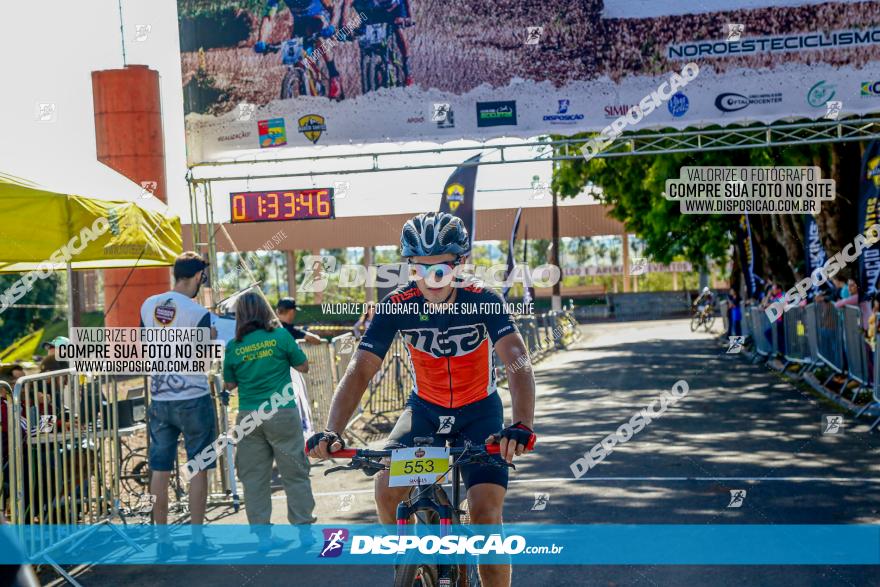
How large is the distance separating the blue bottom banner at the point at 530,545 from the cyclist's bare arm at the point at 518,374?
6.34ft

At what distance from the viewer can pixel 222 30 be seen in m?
15.2

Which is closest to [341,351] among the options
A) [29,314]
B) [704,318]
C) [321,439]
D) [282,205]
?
[282,205]

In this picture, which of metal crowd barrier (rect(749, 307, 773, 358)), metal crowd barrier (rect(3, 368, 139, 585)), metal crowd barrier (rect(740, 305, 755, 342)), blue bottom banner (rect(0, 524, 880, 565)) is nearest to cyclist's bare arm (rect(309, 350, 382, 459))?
blue bottom banner (rect(0, 524, 880, 565))

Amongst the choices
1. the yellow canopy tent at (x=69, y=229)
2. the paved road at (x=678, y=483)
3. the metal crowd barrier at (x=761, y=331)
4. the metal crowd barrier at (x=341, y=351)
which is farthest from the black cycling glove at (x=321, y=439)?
the metal crowd barrier at (x=761, y=331)

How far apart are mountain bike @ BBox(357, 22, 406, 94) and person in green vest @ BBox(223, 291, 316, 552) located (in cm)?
705

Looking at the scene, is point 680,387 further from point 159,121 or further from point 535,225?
point 535,225

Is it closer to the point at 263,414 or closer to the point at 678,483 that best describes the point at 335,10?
the point at 263,414

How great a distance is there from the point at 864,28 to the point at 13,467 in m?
11.9

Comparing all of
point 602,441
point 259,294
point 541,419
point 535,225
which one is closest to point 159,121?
point 535,225

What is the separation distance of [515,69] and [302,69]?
300 centimetres

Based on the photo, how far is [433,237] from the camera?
479 cm

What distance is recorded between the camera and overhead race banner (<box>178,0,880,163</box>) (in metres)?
14.0

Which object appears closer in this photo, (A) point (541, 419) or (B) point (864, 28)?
(B) point (864, 28)

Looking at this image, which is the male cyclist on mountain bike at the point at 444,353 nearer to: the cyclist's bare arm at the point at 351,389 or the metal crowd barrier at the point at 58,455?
the cyclist's bare arm at the point at 351,389
